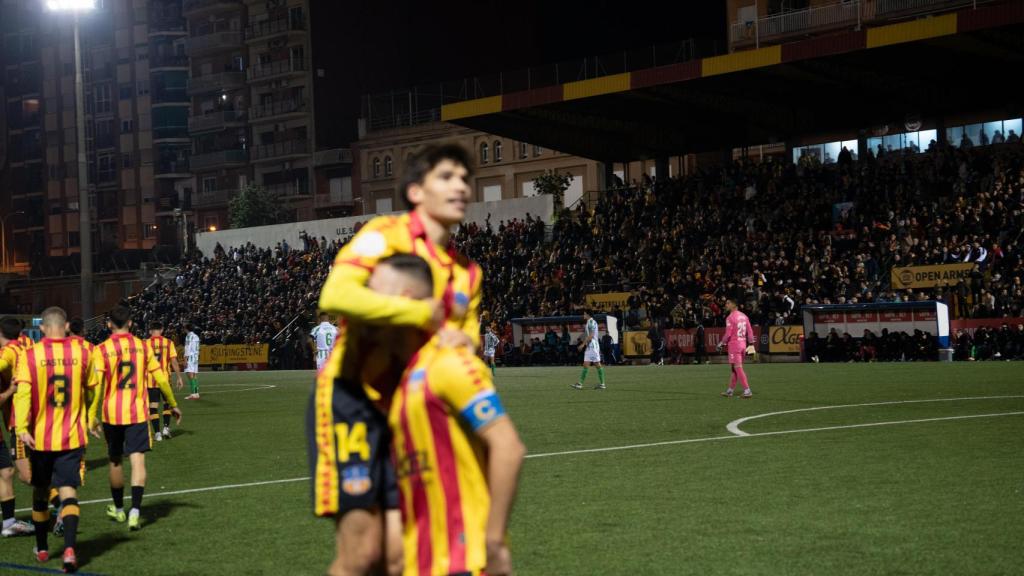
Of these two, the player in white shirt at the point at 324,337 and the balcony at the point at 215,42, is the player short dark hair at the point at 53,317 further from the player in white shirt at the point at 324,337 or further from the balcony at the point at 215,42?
the balcony at the point at 215,42

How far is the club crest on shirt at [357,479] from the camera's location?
17.7 ft

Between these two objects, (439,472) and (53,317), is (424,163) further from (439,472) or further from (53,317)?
(53,317)

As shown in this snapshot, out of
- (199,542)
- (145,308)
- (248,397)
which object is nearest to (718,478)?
(199,542)

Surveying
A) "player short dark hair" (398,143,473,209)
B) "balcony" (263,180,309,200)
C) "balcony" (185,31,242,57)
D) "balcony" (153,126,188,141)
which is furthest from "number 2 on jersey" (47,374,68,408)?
"balcony" (153,126,188,141)

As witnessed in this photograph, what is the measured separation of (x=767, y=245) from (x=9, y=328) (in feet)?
121

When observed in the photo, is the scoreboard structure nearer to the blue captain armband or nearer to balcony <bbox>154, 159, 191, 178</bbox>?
the blue captain armband

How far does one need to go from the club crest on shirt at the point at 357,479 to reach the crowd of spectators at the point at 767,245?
3390 centimetres

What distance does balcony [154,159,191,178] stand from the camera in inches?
4619

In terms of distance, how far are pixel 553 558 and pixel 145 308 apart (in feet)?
231

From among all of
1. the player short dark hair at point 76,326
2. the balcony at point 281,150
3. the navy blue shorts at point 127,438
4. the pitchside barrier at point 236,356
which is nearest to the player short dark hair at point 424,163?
the navy blue shorts at point 127,438

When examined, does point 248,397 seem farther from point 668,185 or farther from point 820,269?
point 668,185

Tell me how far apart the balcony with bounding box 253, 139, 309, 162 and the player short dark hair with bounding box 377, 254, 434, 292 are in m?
98.8

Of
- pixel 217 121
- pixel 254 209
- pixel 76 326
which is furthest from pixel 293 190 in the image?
pixel 76 326

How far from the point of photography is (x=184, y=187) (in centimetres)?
11700
